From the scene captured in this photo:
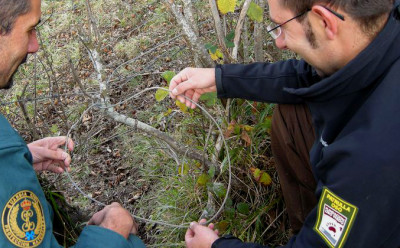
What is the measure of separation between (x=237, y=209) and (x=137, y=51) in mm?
3146

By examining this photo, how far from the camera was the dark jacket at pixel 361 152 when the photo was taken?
1.31 metres

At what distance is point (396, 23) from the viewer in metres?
1.47

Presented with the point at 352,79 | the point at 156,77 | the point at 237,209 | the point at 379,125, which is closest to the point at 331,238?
the point at 379,125

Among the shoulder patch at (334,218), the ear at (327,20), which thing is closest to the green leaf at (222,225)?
the shoulder patch at (334,218)

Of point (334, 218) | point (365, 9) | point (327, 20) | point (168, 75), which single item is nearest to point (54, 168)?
point (168, 75)

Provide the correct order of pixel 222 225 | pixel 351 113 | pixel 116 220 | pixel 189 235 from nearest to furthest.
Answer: pixel 351 113
pixel 116 220
pixel 189 235
pixel 222 225

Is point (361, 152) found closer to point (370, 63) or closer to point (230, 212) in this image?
point (370, 63)

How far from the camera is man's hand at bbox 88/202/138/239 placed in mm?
1899

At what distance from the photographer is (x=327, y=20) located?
4.74ft

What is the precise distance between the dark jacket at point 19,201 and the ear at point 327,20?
4.25ft

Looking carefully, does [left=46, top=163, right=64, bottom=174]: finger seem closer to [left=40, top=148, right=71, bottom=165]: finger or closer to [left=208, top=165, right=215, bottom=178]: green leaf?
[left=40, top=148, right=71, bottom=165]: finger

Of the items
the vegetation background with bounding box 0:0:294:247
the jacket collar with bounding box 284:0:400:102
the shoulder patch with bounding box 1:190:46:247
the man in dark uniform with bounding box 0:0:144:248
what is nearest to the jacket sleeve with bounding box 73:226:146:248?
the man in dark uniform with bounding box 0:0:144:248

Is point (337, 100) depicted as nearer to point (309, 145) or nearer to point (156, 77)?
point (309, 145)

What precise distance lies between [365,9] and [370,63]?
0.20 meters
